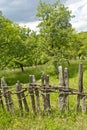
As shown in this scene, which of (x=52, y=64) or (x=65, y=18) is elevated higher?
(x=65, y=18)

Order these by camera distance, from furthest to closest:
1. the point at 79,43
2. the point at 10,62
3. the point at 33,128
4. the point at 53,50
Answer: the point at 79,43, the point at 53,50, the point at 10,62, the point at 33,128

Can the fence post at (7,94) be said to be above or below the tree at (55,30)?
below

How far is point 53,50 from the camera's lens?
1563 inches

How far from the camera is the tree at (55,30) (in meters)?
39.4

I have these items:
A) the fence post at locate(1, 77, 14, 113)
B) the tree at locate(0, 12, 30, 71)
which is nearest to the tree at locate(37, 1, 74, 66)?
the tree at locate(0, 12, 30, 71)

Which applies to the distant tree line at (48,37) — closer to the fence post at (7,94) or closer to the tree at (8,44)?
the tree at (8,44)

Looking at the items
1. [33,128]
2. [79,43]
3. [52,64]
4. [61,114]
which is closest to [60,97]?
[61,114]

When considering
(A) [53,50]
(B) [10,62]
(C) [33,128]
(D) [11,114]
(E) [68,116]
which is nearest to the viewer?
(C) [33,128]

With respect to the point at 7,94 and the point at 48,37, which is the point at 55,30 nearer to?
the point at 48,37

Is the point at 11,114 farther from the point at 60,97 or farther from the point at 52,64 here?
the point at 52,64

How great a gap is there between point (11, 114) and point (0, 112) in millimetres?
550

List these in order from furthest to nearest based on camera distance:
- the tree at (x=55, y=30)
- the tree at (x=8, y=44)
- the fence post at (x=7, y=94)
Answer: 1. the tree at (x=55, y=30)
2. the tree at (x=8, y=44)
3. the fence post at (x=7, y=94)

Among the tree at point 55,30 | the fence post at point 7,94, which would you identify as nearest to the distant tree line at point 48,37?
the tree at point 55,30

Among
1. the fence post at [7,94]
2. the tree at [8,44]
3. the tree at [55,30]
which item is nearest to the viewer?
the fence post at [7,94]
